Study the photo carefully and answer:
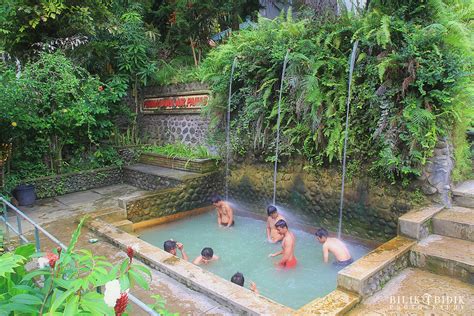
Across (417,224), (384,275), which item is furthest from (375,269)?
(417,224)

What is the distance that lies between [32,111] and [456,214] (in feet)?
28.1

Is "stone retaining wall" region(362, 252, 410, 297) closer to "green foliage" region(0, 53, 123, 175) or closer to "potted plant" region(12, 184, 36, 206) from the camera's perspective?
"green foliage" region(0, 53, 123, 175)

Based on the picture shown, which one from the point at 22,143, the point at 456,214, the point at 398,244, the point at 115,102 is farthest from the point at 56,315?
the point at 115,102

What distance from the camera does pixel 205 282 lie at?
3.75 metres

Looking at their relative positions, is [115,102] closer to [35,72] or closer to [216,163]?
[35,72]

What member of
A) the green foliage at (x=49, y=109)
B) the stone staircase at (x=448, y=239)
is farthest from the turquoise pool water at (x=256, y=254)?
the green foliage at (x=49, y=109)

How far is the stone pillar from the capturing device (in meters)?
5.07

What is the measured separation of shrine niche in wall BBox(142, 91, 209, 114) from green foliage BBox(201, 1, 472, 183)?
1.64 metres

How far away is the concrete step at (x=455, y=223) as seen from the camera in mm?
4418

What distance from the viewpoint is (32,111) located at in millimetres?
7848

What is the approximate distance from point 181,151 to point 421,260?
22.1ft

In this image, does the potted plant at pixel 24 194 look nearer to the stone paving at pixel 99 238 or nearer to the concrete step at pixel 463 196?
the stone paving at pixel 99 238

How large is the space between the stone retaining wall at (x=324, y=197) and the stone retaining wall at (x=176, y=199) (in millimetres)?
530

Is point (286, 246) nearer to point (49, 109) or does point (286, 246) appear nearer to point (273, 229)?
point (273, 229)
